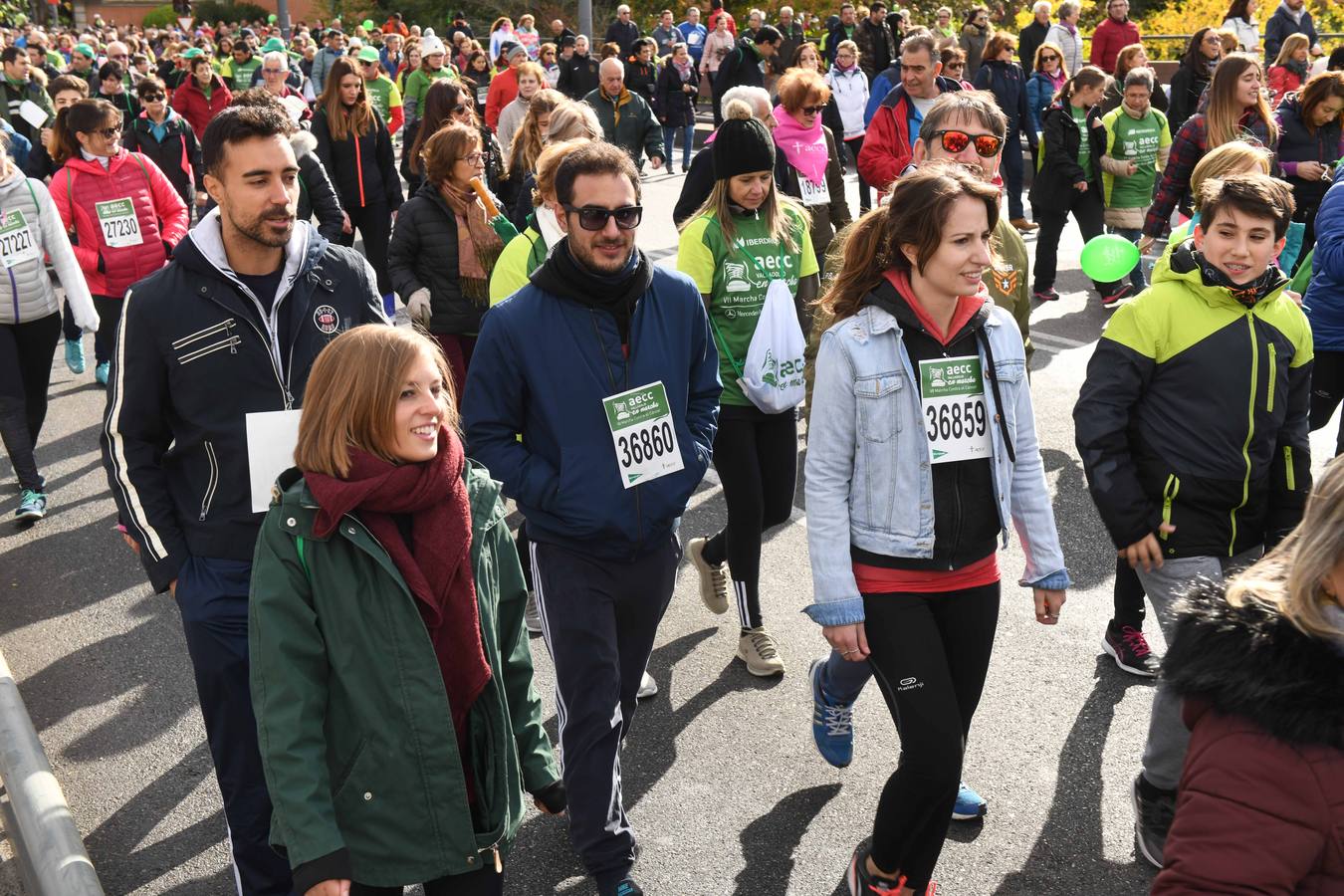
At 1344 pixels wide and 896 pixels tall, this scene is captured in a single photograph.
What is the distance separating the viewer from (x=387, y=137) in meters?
9.88

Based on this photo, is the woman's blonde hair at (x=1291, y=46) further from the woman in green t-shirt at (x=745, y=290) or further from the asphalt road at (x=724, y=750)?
the woman in green t-shirt at (x=745, y=290)

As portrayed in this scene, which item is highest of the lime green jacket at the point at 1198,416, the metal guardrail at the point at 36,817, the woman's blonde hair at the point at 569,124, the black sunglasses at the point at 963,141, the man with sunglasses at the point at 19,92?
the man with sunglasses at the point at 19,92

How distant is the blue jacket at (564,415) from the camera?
361 centimetres

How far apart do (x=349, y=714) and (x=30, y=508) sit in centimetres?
507

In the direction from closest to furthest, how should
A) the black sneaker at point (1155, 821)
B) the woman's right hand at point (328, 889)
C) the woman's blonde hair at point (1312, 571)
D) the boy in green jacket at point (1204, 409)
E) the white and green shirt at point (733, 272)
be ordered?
1. the woman's blonde hair at point (1312, 571)
2. the woman's right hand at point (328, 889)
3. the black sneaker at point (1155, 821)
4. the boy in green jacket at point (1204, 409)
5. the white and green shirt at point (733, 272)

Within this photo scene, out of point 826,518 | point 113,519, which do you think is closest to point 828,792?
point 826,518

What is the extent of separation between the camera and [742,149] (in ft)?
15.9

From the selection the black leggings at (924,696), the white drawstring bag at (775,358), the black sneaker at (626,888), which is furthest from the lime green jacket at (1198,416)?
the black sneaker at (626,888)

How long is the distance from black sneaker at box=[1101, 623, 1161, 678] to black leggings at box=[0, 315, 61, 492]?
17.0 ft

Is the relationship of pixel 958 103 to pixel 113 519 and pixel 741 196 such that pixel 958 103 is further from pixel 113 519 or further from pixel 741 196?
pixel 113 519

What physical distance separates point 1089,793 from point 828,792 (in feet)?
2.69

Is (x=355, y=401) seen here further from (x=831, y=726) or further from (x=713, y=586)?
(x=713, y=586)

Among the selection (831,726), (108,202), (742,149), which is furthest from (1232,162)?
(108,202)

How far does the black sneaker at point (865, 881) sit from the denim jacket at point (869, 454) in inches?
26.8
